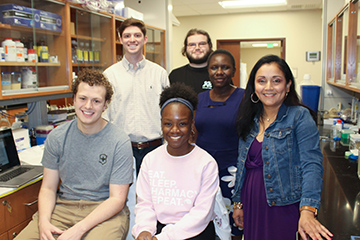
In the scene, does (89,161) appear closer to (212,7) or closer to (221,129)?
(221,129)

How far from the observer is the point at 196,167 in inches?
57.8

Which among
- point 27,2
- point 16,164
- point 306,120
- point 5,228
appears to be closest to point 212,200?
point 306,120

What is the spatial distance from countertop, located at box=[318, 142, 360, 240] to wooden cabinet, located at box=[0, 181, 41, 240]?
5.27ft

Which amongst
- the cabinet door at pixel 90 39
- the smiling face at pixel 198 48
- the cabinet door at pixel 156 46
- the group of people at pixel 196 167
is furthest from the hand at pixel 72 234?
the cabinet door at pixel 156 46

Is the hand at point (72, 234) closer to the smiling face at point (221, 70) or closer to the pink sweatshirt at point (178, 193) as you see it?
the pink sweatshirt at point (178, 193)

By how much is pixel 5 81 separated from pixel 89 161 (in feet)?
3.24

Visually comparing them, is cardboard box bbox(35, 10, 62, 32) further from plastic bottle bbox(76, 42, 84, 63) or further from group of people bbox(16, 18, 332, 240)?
group of people bbox(16, 18, 332, 240)

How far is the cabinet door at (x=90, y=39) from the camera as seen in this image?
2772mm

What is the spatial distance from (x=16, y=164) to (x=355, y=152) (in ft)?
7.99

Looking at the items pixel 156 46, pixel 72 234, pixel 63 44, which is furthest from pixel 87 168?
pixel 156 46

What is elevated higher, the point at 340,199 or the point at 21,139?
the point at 21,139

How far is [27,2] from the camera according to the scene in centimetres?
229

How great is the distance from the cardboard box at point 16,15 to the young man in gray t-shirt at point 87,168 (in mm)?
952

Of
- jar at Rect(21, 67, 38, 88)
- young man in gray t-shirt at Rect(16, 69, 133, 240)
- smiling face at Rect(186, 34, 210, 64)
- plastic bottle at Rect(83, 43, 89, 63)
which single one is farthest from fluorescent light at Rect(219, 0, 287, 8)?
young man in gray t-shirt at Rect(16, 69, 133, 240)
